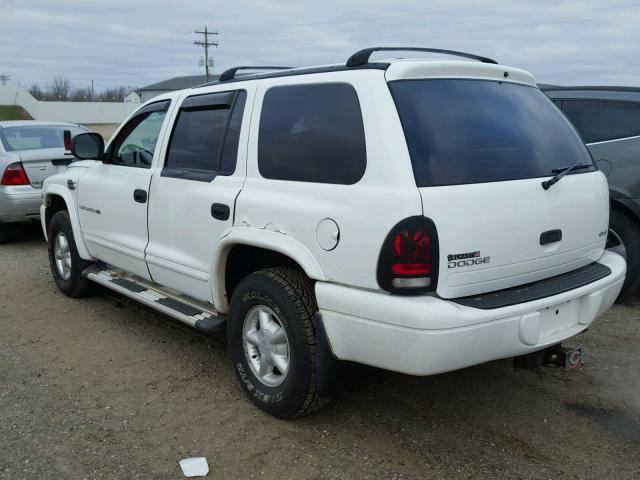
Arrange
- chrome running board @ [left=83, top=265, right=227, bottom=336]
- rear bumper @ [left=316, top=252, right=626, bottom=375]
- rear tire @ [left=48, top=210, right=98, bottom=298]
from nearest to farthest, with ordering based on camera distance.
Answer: rear bumper @ [left=316, top=252, right=626, bottom=375], chrome running board @ [left=83, top=265, right=227, bottom=336], rear tire @ [left=48, top=210, right=98, bottom=298]

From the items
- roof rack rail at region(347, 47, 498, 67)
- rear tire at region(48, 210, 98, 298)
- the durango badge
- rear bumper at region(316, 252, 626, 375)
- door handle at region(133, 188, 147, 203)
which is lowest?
rear tire at region(48, 210, 98, 298)

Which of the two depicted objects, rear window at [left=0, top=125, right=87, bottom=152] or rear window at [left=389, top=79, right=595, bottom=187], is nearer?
rear window at [left=389, top=79, right=595, bottom=187]

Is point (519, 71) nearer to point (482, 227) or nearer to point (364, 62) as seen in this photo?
point (364, 62)

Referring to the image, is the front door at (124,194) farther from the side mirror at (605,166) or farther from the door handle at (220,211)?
the side mirror at (605,166)

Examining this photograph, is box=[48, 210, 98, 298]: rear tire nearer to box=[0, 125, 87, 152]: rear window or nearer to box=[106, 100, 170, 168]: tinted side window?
box=[106, 100, 170, 168]: tinted side window

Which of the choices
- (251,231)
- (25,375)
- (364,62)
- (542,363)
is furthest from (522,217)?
(25,375)

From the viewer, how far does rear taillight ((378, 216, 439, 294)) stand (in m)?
2.62

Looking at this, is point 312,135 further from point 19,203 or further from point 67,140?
point 67,140

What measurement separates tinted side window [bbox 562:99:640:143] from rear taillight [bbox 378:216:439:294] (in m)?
3.58

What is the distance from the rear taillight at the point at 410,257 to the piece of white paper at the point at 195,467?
4.16 feet

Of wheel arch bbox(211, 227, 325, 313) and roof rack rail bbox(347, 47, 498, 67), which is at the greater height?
roof rack rail bbox(347, 47, 498, 67)

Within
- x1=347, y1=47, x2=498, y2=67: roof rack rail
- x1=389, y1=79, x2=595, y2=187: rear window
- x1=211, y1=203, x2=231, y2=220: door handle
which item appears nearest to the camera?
x1=389, y1=79, x2=595, y2=187: rear window

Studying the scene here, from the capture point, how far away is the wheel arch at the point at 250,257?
9.83 feet

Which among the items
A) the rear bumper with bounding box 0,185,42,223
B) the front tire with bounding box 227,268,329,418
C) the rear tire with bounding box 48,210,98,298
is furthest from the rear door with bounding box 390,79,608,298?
the rear bumper with bounding box 0,185,42,223
